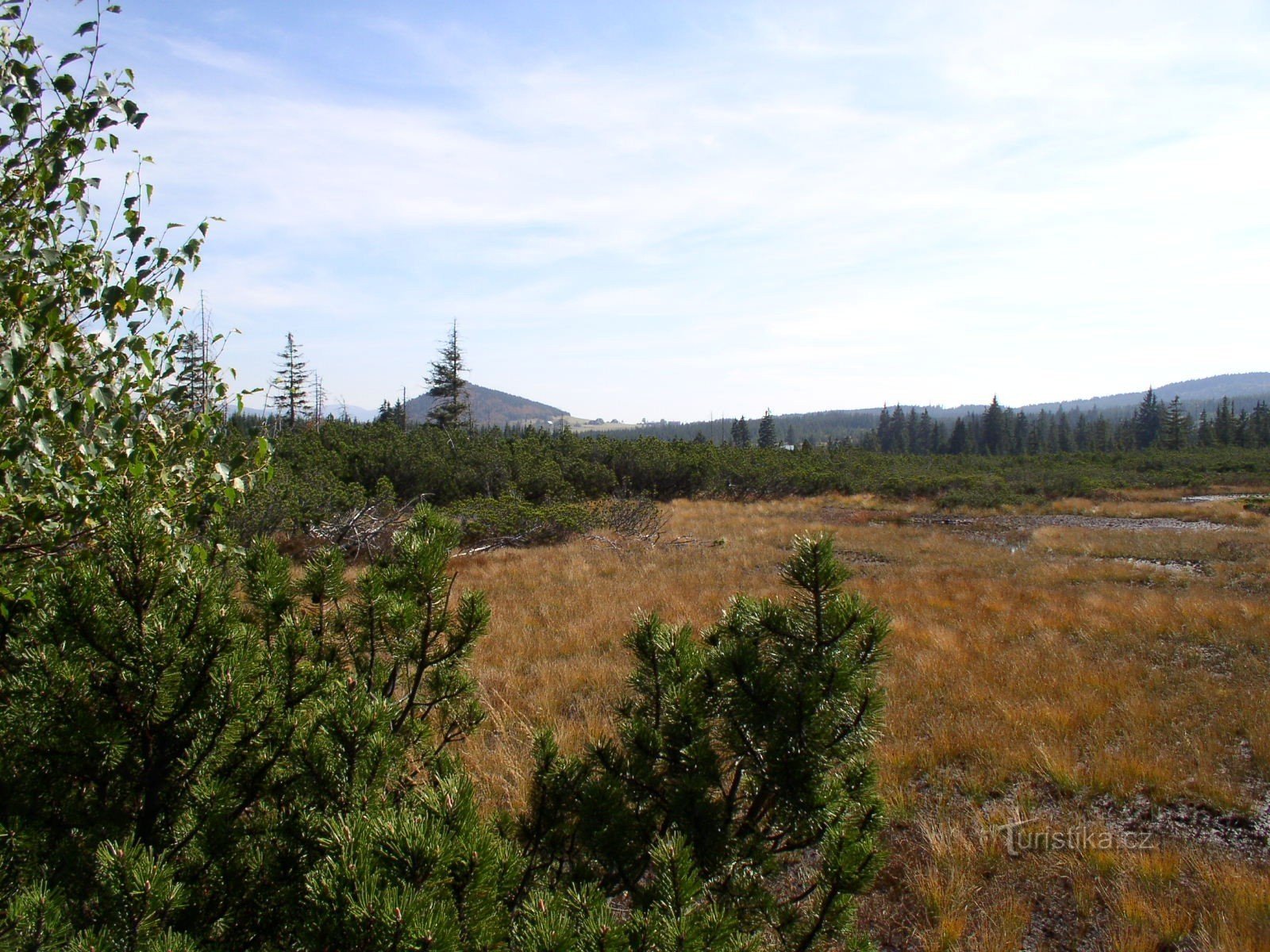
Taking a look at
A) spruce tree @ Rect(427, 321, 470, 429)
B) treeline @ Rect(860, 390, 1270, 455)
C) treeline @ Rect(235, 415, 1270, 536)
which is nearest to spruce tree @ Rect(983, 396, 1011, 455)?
treeline @ Rect(860, 390, 1270, 455)

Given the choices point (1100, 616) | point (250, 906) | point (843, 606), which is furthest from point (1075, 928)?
point (1100, 616)

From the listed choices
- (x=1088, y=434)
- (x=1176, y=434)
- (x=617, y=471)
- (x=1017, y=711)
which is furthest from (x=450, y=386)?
(x=1088, y=434)

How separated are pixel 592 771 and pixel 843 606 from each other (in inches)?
37.4

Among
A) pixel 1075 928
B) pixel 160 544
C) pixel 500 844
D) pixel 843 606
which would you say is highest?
pixel 160 544

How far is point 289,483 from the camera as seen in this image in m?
11.5

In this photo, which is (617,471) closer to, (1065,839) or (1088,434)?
(1065,839)

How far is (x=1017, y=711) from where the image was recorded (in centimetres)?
520

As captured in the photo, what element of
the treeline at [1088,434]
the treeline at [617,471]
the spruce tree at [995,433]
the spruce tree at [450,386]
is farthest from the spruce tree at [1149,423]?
the spruce tree at [450,386]

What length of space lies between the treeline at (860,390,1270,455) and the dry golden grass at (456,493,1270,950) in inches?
1948

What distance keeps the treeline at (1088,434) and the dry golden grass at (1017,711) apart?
1948 inches

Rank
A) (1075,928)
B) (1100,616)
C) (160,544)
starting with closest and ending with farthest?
(160,544)
(1075,928)
(1100,616)

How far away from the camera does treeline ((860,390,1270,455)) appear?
2282 inches

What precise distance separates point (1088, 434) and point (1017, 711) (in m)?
104

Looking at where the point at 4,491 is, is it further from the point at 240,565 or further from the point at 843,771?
the point at 843,771
